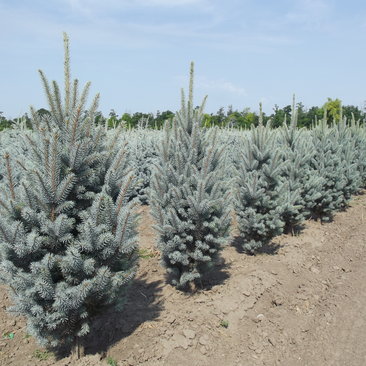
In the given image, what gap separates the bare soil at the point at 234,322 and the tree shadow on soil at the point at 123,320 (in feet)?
0.04

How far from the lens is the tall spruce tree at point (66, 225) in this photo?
3217 mm

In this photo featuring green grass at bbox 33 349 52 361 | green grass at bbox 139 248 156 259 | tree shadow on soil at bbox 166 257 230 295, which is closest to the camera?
green grass at bbox 33 349 52 361

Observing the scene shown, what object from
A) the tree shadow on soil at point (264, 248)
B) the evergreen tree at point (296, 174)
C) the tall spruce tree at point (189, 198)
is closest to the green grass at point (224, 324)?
the tall spruce tree at point (189, 198)

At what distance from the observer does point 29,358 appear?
394 centimetres

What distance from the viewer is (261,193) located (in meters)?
6.37

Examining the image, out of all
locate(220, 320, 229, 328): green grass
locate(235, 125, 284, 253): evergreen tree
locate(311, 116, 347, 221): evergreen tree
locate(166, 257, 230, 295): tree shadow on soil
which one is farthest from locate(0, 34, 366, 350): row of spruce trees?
locate(311, 116, 347, 221): evergreen tree

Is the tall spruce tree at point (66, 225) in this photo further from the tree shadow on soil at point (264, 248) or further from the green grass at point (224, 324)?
the tree shadow on soil at point (264, 248)

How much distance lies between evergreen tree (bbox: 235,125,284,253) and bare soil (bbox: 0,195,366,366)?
0.51m

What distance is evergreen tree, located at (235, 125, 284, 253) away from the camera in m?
6.50

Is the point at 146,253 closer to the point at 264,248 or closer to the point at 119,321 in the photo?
the point at 119,321

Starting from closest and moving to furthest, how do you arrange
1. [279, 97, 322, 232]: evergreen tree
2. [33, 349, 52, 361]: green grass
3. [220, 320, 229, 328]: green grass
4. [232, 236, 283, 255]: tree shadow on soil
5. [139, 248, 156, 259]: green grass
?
[33, 349, 52, 361]: green grass < [220, 320, 229, 328]: green grass < [139, 248, 156, 259]: green grass < [232, 236, 283, 255]: tree shadow on soil < [279, 97, 322, 232]: evergreen tree

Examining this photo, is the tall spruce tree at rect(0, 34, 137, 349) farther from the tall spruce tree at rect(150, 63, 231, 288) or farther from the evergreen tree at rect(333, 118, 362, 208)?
the evergreen tree at rect(333, 118, 362, 208)

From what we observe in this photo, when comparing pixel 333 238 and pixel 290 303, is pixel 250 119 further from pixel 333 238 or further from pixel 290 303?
pixel 290 303

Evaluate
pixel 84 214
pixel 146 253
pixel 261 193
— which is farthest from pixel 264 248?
pixel 84 214
